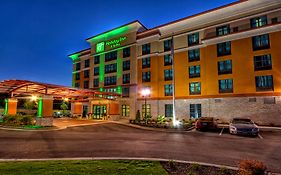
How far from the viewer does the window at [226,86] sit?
26263mm

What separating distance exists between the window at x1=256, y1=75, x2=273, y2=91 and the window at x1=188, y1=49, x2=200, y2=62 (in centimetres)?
950

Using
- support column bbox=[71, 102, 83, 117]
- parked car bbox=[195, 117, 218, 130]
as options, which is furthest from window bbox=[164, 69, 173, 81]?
support column bbox=[71, 102, 83, 117]

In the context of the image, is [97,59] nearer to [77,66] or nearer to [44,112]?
[77,66]

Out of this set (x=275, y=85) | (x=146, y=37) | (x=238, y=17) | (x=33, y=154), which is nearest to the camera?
(x=33, y=154)

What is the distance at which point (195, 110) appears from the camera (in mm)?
28625

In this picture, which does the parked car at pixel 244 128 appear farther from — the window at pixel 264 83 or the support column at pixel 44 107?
the support column at pixel 44 107


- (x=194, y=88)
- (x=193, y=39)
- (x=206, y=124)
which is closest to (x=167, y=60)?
(x=193, y=39)

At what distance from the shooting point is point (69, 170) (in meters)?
6.12

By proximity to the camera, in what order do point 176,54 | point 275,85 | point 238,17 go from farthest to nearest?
point 176,54
point 238,17
point 275,85

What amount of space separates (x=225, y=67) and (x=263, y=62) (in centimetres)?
491

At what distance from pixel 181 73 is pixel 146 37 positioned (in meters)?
10.4

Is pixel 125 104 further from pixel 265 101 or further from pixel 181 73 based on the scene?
pixel 265 101

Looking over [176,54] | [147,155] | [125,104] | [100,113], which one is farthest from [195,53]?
[147,155]

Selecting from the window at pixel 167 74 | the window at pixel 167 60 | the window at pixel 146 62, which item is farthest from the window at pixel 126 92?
the window at pixel 167 60
